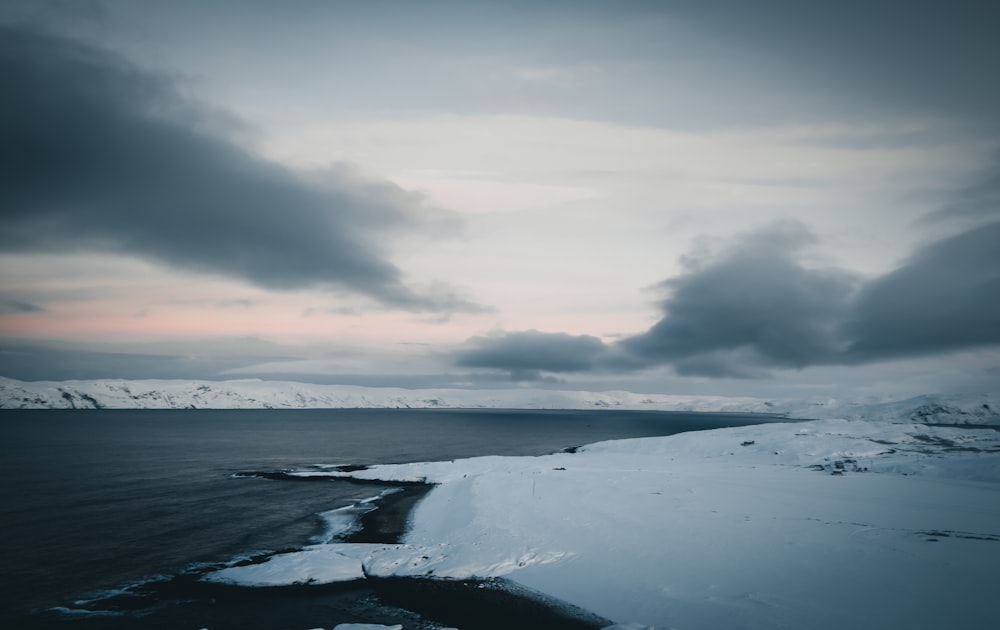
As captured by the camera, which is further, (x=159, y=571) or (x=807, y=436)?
(x=807, y=436)

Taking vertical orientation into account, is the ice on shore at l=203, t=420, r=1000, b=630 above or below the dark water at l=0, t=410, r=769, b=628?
above

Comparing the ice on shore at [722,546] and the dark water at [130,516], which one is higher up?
the ice on shore at [722,546]

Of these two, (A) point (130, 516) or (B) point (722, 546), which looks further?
(A) point (130, 516)

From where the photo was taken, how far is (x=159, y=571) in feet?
83.0

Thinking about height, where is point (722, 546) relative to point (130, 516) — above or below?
above

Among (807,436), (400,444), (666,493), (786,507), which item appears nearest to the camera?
(786,507)

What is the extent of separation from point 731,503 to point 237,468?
66.8 metres

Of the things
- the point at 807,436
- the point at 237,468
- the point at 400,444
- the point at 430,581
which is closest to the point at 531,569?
the point at 430,581

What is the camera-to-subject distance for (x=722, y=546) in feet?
79.7

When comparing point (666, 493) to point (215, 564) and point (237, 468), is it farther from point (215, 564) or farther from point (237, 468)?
point (237, 468)

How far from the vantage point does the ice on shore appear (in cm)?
1777

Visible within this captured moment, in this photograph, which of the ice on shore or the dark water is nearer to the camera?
the ice on shore

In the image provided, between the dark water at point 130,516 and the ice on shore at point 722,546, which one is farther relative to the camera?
the dark water at point 130,516

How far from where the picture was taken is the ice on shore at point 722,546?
17.8 m
